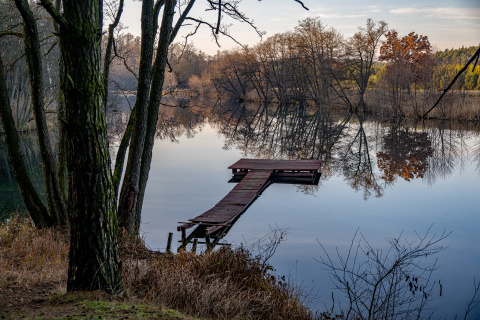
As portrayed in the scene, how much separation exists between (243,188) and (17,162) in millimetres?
8203

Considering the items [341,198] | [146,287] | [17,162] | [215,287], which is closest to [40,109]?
[17,162]

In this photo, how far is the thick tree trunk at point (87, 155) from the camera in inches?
166

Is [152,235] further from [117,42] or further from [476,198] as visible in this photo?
[476,198]

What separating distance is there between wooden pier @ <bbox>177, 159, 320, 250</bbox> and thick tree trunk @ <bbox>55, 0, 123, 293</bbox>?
407 cm

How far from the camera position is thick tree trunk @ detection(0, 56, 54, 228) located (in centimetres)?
747

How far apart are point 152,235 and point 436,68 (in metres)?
33.8

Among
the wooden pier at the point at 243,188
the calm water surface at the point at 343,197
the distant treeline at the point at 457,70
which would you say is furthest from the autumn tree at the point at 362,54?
the wooden pier at the point at 243,188

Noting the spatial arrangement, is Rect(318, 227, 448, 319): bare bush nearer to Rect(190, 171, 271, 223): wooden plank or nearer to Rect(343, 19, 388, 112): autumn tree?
Rect(190, 171, 271, 223): wooden plank

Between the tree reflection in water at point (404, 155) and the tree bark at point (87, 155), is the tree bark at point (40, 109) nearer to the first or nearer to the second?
the tree bark at point (87, 155)

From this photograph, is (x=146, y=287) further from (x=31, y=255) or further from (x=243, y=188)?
(x=243, y=188)

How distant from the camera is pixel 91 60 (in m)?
4.27

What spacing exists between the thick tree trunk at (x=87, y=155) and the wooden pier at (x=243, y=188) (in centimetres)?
407

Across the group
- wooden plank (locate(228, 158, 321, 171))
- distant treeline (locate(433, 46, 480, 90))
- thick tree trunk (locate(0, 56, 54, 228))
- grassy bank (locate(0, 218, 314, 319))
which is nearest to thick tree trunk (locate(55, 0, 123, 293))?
grassy bank (locate(0, 218, 314, 319))

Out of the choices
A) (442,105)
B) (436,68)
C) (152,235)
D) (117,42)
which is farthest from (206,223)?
(436,68)
